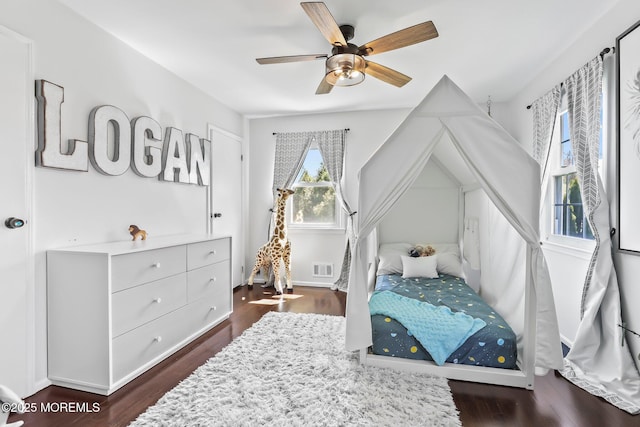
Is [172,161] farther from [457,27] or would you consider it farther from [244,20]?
[457,27]

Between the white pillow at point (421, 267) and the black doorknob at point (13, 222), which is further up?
the black doorknob at point (13, 222)

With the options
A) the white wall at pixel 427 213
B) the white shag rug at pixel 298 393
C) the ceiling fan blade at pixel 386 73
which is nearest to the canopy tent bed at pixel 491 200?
the white shag rug at pixel 298 393

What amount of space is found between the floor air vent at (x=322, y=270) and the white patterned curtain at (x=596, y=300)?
9.26 ft

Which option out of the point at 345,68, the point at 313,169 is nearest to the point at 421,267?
the point at 313,169

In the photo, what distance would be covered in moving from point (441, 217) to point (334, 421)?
2.93 meters

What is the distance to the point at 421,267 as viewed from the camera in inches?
135

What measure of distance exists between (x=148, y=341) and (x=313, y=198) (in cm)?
288

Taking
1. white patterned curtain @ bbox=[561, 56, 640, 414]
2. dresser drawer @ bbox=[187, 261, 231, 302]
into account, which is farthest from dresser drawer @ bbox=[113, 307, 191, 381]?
white patterned curtain @ bbox=[561, 56, 640, 414]

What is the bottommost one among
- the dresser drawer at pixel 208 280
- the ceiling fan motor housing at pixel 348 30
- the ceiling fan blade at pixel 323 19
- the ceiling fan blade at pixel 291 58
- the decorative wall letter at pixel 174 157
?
the dresser drawer at pixel 208 280

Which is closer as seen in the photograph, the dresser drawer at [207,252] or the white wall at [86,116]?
the white wall at [86,116]

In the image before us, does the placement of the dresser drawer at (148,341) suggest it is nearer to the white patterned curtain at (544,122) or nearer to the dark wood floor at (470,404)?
the dark wood floor at (470,404)

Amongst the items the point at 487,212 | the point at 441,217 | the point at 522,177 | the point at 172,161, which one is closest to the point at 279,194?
the point at 172,161

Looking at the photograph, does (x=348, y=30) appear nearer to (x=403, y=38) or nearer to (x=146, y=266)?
(x=403, y=38)

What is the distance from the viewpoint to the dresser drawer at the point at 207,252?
2697 mm
